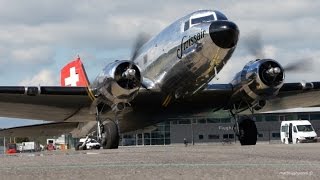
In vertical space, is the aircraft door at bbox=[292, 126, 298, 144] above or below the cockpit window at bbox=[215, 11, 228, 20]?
below

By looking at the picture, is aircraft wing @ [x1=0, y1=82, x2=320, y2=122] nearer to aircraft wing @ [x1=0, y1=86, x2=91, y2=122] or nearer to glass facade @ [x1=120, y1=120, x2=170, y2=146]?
aircraft wing @ [x1=0, y1=86, x2=91, y2=122]

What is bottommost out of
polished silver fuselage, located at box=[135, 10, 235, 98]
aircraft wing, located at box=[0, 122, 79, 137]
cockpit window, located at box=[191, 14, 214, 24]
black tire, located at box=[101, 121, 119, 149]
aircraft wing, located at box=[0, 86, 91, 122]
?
black tire, located at box=[101, 121, 119, 149]

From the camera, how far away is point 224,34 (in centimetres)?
1895

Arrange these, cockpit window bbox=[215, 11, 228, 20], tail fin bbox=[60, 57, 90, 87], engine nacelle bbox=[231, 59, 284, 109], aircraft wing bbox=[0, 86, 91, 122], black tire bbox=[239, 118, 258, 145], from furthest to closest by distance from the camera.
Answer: tail fin bbox=[60, 57, 90, 87], black tire bbox=[239, 118, 258, 145], aircraft wing bbox=[0, 86, 91, 122], engine nacelle bbox=[231, 59, 284, 109], cockpit window bbox=[215, 11, 228, 20]

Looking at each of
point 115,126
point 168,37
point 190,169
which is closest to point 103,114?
point 115,126

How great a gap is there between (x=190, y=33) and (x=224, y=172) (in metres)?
12.1

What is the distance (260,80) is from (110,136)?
6116 mm

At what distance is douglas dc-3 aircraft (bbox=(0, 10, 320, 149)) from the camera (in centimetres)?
2019

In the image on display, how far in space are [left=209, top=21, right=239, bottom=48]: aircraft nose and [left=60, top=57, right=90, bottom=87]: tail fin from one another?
35.8 feet

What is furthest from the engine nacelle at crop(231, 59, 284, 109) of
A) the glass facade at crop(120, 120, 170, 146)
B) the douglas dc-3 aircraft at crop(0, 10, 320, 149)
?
the glass facade at crop(120, 120, 170, 146)

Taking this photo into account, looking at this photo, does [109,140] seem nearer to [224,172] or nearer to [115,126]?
[115,126]

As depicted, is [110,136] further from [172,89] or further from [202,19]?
[202,19]

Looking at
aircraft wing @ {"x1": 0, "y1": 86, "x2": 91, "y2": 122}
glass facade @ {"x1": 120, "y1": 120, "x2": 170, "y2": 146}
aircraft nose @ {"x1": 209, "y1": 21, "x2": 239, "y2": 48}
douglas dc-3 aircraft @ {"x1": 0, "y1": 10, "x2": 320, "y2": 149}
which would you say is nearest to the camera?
aircraft nose @ {"x1": 209, "y1": 21, "x2": 239, "y2": 48}

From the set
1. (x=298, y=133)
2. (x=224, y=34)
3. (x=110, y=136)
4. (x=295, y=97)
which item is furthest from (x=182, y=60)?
(x=298, y=133)
